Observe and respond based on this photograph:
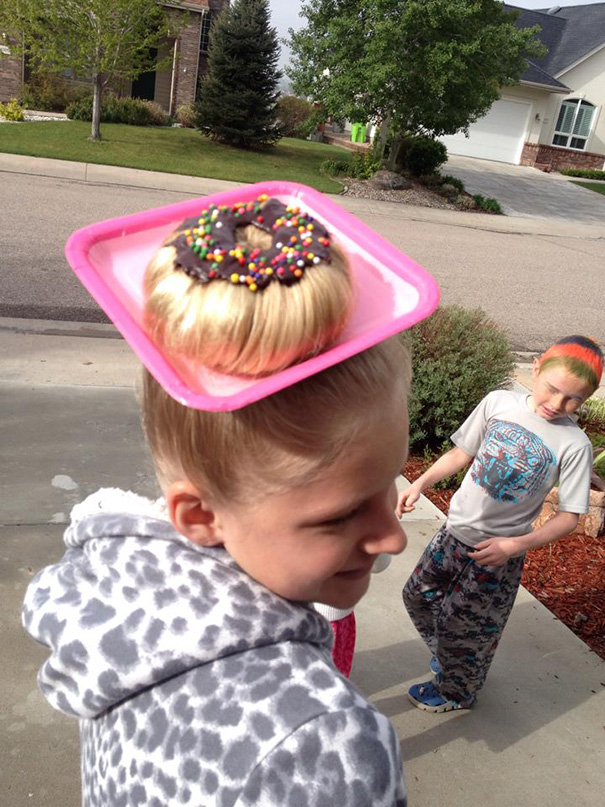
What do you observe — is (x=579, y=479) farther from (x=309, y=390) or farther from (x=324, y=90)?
(x=324, y=90)

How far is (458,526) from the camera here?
2.69 m

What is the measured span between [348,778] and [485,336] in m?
4.28

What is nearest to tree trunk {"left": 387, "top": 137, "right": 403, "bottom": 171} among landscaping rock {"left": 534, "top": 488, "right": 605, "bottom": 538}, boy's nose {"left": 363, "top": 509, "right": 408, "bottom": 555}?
landscaping rock {"left": 534, "top": 488, "right": 605, "bottom": 538}

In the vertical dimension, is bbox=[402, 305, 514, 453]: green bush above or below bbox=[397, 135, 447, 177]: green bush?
below

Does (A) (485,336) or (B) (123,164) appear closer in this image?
(A) (485,336)

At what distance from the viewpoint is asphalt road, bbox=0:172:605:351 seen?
7227mm

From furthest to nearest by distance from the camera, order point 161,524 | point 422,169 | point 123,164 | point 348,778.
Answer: point 422,169 → point 123,164 → point 161,524 → point 348,778

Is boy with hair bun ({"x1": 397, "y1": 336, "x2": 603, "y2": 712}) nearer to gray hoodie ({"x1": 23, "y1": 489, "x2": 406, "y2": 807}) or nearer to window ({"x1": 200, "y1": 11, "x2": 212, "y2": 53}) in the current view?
gray hoodie ({"x1": 23, "y1": 489, "x2": 406, "y2": 807})

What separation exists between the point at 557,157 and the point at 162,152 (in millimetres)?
21856

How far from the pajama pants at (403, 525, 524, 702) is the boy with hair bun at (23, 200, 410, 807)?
170cm

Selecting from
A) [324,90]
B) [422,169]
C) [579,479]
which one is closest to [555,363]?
[579,479]

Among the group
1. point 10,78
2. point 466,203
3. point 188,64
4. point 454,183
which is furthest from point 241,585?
point 188,64

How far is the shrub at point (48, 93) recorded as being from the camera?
2594 centimetres

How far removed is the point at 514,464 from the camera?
260cm
